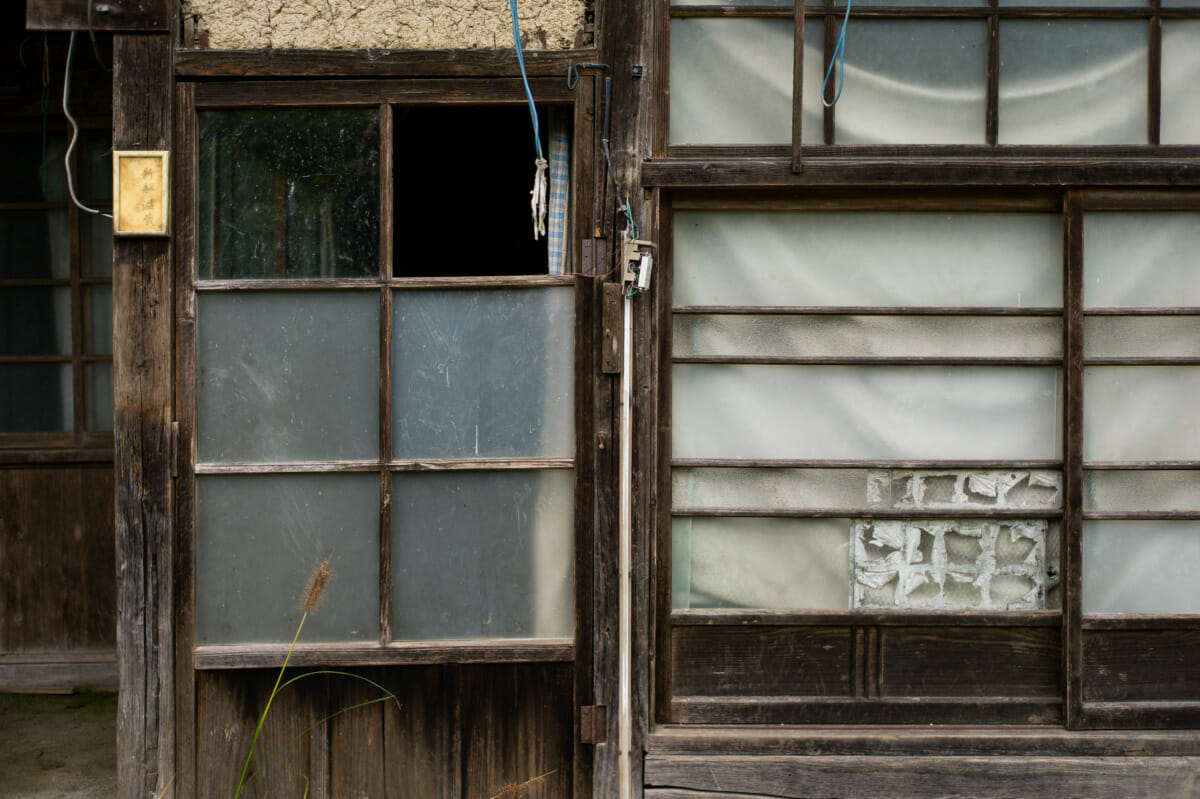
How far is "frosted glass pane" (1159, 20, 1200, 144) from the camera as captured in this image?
3.26m

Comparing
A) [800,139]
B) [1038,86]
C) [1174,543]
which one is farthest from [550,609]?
[1038,86]

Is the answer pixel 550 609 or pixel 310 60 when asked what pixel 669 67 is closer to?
pixel 310 60

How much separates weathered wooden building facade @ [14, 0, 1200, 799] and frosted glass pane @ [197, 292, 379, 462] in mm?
14

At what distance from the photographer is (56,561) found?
15.4 feet

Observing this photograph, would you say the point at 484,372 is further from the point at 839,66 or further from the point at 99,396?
the point at 99,396

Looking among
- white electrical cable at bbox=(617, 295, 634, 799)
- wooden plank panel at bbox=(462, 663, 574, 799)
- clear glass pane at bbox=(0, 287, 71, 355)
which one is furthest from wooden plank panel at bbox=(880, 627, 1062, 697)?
clear glass pane at bbox=(0, 287, 71, 355)

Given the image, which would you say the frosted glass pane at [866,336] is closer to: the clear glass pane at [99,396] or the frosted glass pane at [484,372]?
the frosted glass pane at [484,372]

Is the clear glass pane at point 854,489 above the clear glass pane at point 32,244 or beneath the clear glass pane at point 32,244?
beneath

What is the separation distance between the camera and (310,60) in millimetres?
3146

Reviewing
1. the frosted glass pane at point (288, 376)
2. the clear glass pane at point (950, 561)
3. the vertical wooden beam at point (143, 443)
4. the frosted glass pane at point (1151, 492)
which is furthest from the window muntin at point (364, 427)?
the frosted glass pane at point (1151, 492)

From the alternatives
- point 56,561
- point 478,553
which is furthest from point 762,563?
point 56,561

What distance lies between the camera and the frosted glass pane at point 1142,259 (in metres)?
3.27

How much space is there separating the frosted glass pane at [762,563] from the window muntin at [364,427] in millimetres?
481

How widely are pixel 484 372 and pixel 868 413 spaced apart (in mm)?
1498
